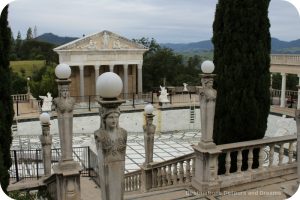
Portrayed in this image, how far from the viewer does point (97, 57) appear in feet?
86.8

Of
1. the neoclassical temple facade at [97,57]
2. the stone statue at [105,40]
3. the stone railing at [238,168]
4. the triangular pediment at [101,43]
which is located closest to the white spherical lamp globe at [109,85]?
the stone railing at [238,168]

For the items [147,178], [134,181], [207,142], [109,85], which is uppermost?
Result: [109,85]

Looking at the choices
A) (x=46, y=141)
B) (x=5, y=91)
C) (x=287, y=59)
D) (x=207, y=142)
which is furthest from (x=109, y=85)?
(x=287, y=59)

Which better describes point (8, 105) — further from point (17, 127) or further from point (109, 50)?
point (109, 50)

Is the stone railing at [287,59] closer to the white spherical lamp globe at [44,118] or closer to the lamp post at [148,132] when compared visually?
the lamp post at [148,132]

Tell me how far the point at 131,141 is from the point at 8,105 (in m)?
13.1

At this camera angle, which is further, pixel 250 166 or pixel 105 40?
pixel 105 40

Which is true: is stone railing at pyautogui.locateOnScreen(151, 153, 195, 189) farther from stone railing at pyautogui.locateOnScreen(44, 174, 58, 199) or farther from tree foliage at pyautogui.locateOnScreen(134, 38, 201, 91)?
tree foliage at pyautogui.locateOnScreen(134, 38, 201, 91)

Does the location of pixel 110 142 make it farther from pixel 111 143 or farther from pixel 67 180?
pixel 67 180

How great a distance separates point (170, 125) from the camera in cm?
2323

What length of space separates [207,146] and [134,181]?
164 inches

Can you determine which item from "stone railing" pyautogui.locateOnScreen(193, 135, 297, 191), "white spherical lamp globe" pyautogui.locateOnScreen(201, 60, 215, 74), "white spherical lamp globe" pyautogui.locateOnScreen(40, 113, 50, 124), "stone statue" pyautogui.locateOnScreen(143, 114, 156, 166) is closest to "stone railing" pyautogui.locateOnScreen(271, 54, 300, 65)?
"stone railing" pyautogui.locateOnScreen(193, 135, 297, 191)

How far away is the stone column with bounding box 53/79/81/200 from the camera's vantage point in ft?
20.6

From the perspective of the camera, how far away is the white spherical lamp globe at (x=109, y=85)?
3.38 meters
